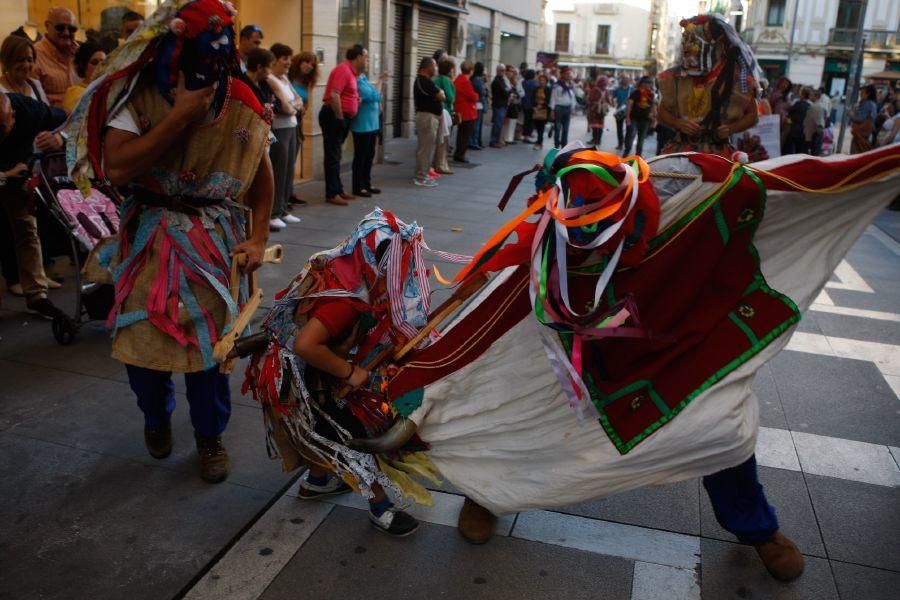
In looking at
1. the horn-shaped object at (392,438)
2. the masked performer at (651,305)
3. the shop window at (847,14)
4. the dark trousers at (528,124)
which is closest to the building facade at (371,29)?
the dark trousers at (528,124)

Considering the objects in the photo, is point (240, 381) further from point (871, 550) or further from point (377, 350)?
point (871, 550)

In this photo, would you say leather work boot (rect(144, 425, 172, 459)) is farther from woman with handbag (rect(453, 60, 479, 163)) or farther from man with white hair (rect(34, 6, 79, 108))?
woman with handbag (rect(453, 60, 479, 163))

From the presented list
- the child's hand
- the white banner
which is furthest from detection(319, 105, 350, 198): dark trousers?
the child's hand

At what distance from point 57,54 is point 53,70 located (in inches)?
5.9

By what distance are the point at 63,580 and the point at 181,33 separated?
→ 1872 mm

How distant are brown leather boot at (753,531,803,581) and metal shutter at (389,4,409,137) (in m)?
13.3

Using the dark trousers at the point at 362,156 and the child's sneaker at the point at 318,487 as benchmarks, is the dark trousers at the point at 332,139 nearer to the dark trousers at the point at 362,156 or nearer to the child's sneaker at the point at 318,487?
the dark trousers at the point at 362,156

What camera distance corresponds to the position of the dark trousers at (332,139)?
8883 mm

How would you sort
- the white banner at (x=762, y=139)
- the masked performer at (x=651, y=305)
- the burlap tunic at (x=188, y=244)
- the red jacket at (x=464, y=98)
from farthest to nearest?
the red jacket at (x=464, y=98)
the white banner at (x=762, y=139)
the burlap tunic at (x=188, y=244)
the masked performer at (x=651, y=305)

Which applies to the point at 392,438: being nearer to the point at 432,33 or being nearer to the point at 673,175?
the point at 673,175

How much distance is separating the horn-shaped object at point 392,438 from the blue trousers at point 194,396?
783 mm

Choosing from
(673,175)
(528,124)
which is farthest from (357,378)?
(528,124)

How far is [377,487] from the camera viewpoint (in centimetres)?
285

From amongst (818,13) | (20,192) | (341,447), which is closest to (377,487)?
(341,447)
